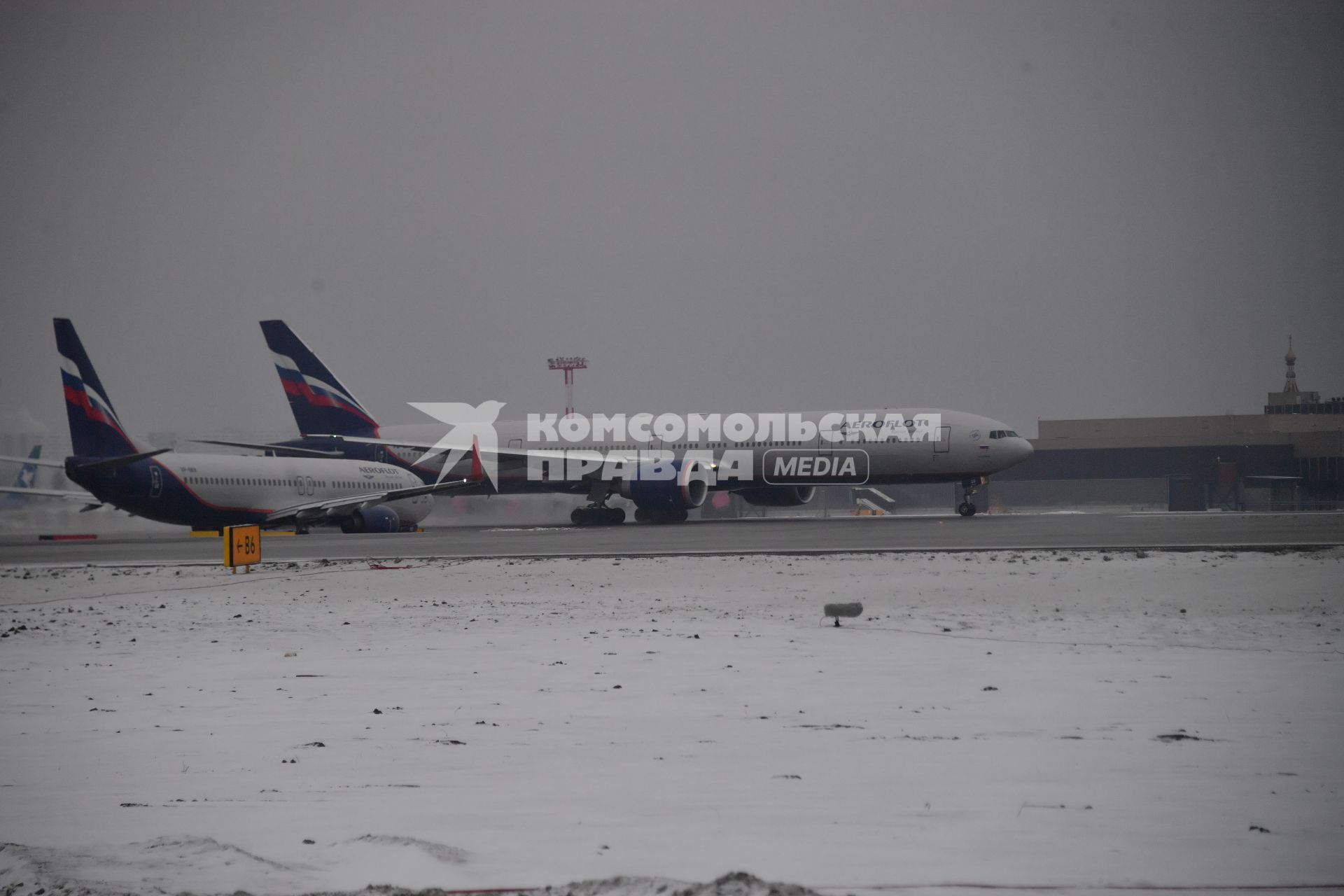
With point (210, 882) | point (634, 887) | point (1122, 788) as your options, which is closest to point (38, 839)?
point (210, 882)

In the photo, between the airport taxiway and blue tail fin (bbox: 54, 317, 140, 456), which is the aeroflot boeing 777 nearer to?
the airport taxiway

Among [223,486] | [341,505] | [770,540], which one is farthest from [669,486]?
[223,486]

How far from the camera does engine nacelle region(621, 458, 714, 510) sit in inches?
1640

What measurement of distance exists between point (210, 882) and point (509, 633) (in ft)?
28.0

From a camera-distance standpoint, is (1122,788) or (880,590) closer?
(1122,788)

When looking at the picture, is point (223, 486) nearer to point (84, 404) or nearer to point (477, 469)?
point (84, 404)

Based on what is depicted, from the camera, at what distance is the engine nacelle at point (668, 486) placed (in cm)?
4166

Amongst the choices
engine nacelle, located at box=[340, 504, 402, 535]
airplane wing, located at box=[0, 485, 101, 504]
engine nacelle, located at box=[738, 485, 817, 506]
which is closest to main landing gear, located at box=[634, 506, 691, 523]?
engine nacelle, located at box=[738, 485, 817, 506]

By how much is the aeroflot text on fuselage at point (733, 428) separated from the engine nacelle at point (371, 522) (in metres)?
7.74

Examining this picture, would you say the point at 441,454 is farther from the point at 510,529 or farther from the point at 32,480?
the point at 32,480

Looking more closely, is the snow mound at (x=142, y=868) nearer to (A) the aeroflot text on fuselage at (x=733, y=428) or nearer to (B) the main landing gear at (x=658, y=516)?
(A) the aeroflot text on fuselage at (x=733, y=428)

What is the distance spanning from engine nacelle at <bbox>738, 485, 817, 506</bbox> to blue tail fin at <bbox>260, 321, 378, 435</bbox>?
17.4 meters

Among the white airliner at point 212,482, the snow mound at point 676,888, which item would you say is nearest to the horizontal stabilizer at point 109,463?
the white airliner at point 212,482

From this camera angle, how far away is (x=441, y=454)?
48125 millimetres
